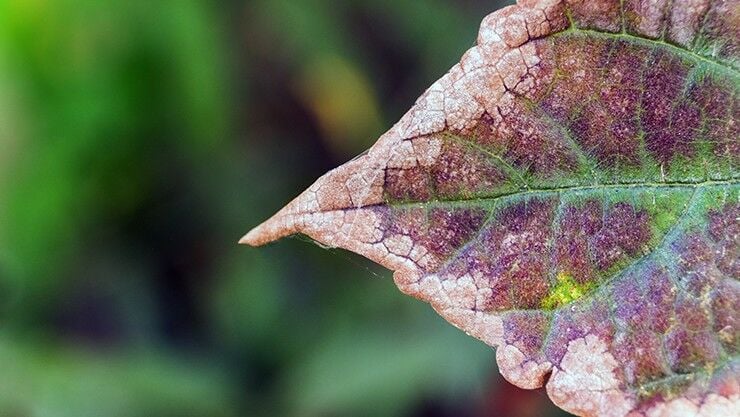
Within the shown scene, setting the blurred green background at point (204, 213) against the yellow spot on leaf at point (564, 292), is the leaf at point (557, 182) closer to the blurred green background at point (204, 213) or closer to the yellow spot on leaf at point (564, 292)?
the yellow spot on leaf at point (564, 292)

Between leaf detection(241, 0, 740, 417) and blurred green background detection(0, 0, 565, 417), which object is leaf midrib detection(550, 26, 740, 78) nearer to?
leaf detection(241, 0, 740, 417)

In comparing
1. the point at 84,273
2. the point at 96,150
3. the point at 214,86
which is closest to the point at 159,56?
the point at 214,86

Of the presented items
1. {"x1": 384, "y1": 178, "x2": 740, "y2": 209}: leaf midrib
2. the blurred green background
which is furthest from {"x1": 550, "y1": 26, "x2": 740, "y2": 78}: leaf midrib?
the blurred green background

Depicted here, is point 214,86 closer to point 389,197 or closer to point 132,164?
point 132,164

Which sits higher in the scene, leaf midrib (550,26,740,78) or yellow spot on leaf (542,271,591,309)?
leaf midrib (550,26,740,78)

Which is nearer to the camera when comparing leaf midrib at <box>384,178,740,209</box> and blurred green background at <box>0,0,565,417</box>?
leaf midrib at <box>384,178,740,209</box>
